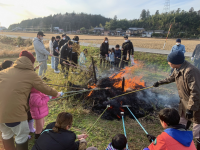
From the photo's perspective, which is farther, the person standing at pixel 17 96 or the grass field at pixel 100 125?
the grass field at pixel 100 125

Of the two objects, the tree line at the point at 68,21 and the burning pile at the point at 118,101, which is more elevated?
the tree line at the point at 68,21

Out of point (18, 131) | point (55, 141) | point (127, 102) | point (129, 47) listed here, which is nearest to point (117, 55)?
point (129, 47)

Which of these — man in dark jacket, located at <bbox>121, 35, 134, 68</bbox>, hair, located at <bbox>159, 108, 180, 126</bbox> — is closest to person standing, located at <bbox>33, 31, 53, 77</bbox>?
man in dark jacket, located at <bbox>121, 35, 134, 68</bbox>

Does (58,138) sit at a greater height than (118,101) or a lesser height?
greater

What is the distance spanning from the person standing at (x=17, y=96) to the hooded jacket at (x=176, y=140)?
2214mm

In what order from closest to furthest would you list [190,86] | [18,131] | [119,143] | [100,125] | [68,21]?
[119,143] → [18,131] → [190,86] → [100,125] → [68,21]

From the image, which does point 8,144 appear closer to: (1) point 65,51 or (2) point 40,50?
(2) point 40,50

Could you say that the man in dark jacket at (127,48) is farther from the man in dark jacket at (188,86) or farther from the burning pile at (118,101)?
the man in dark jacket at (188,86)

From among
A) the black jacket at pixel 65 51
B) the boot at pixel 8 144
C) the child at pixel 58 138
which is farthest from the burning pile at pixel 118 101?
the black jacket at pixel 65 51

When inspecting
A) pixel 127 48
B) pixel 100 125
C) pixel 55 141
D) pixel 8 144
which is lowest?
pixel 100 125

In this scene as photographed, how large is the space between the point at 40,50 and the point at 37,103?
4.72 metres

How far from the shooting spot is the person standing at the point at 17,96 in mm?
2084

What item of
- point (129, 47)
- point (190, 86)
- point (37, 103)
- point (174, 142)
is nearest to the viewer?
point (174, 142)

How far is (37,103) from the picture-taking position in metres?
2.59
